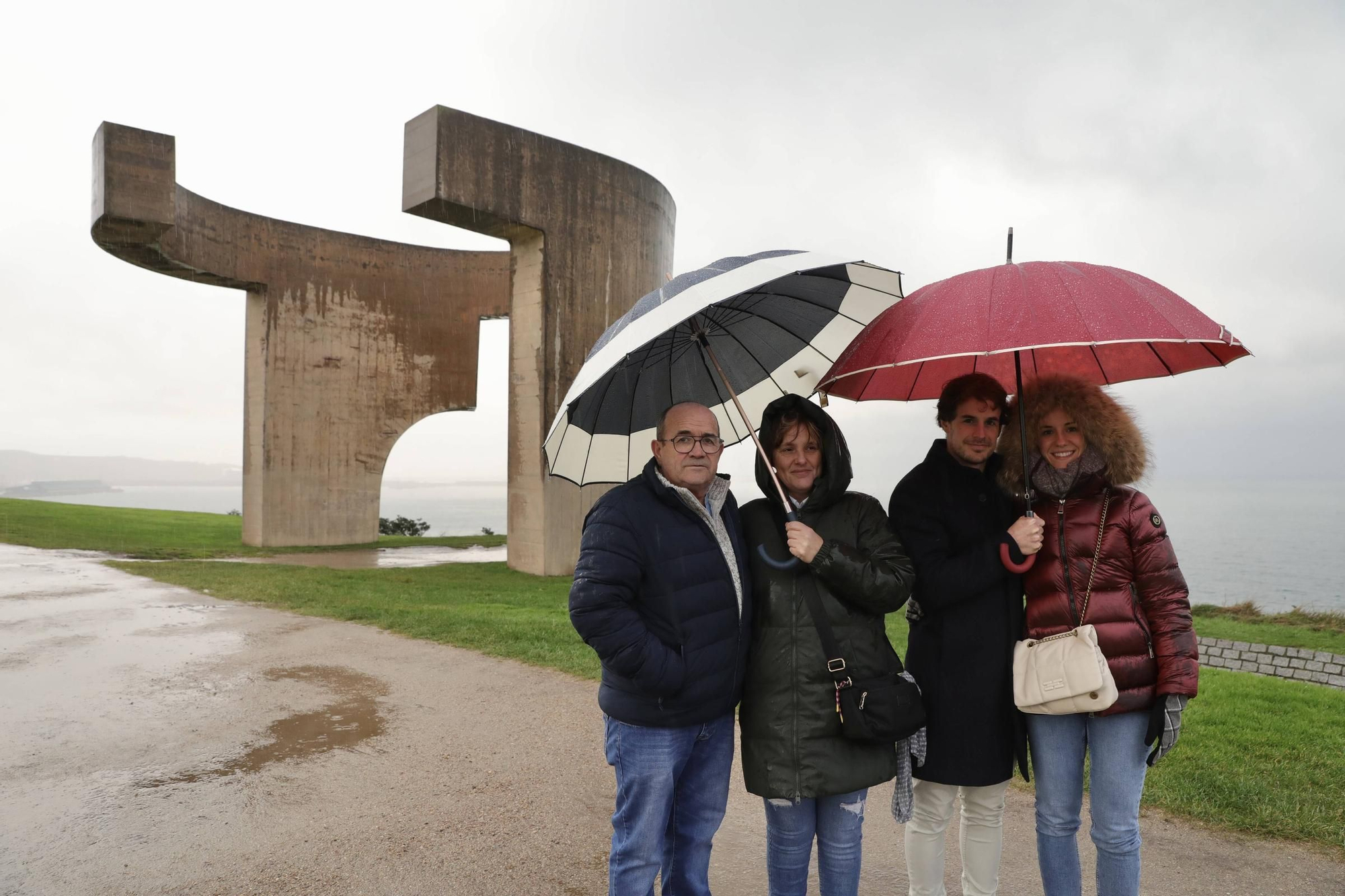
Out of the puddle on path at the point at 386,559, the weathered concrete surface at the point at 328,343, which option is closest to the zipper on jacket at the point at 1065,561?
the puddle on path at the point at 386,559

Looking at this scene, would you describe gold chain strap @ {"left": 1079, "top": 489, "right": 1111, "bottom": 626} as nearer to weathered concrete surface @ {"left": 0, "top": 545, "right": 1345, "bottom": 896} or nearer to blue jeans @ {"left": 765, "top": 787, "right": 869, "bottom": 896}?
blue jeans @ {"left": 765, "top": 787, "right": 869, "bottom": 896}

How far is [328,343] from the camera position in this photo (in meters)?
19.9

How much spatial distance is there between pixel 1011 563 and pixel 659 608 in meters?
1.04

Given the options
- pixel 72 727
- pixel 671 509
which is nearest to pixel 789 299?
pixel 671 509

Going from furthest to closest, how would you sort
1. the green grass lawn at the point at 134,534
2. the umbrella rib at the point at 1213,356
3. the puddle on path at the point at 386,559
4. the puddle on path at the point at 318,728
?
the green grass lawn at the point at 134,534
the puddle on path at the point at 386,559
the puddle on path at the point at 318,728
the umbrella rib at the point at 1213,356

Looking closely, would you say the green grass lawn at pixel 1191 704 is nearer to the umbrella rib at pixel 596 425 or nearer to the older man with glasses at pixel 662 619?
the older man with glasses at pixel 662 619

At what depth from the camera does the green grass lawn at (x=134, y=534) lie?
1814cm

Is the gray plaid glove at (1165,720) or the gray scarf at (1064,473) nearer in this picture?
the gray plaid glove at (1165,720)

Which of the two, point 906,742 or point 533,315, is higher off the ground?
point 533,315

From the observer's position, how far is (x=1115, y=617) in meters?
2.50

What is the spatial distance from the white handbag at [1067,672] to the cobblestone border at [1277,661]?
9632mm

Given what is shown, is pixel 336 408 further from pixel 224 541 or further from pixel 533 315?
pixel 533 315

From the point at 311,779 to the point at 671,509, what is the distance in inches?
119

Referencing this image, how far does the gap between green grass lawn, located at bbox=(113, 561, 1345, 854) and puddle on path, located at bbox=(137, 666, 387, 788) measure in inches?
53.8
